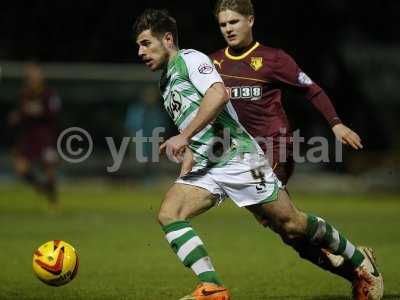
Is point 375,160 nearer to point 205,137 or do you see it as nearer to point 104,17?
point 104,17

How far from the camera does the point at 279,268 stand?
359 inches

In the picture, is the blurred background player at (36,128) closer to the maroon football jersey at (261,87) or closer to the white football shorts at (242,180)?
the maroon football jersey at (261,87)

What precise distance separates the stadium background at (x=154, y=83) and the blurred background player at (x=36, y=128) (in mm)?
725

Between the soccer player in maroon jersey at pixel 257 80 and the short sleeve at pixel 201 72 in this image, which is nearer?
the short sleeve at pixel 201 72

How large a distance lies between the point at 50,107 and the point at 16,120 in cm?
87

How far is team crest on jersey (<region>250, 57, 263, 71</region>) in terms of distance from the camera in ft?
25.3

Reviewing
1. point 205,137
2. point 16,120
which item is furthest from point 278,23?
point 205,137

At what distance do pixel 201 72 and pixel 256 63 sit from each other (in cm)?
143

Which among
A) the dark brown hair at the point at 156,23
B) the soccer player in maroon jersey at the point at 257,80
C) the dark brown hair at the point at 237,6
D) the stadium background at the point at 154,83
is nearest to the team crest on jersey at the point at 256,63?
the soccer player in maroon jersey at the point at 257,80

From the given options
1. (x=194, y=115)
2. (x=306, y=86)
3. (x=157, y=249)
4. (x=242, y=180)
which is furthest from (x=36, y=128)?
(x=242, y=180)

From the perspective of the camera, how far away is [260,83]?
303 inches

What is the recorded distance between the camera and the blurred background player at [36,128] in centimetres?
1656

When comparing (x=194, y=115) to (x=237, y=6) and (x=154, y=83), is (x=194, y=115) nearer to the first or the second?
(x=237, y=6)

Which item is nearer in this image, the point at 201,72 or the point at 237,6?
the point at 201,72
